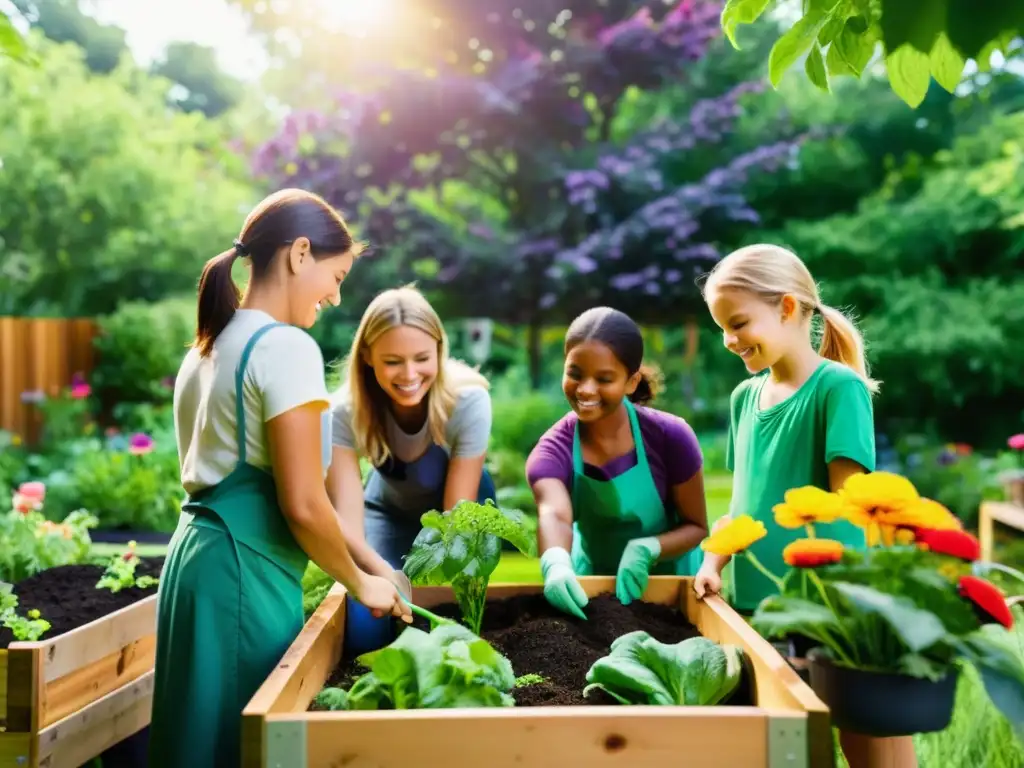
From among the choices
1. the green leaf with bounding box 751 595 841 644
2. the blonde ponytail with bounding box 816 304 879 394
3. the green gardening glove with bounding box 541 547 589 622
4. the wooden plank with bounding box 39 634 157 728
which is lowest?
the wooden plank with bounding box 39 634 157 728

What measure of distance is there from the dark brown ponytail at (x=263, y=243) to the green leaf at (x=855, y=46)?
38.8 inches

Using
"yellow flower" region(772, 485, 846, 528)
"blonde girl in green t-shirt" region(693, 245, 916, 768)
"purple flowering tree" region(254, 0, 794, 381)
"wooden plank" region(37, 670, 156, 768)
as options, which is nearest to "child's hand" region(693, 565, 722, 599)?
"blonde girl in green t-shirt" region(693, 245, 916, 768)

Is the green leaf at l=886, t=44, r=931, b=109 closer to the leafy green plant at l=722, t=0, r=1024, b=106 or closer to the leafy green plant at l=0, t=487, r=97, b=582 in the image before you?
the leafy green plant at l=722, t=0, r=1024, b=106

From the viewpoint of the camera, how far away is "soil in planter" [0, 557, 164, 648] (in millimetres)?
2691

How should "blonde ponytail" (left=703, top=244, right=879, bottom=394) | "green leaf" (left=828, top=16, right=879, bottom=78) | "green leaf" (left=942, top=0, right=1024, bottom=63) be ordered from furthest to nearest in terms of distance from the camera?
"blonde ponytail" (left=703, top=244, right=879, bottom=394) < "green leaf" (left=828, top=16, right=879, bottom=78) < "green leaf" (left=942, top=0, right=1024, bottom=63)

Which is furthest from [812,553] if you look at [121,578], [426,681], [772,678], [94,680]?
[121,578]

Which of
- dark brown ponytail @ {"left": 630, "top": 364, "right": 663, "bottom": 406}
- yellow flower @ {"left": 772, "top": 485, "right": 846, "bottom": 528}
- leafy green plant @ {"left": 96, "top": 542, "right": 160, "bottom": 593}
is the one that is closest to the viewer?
yellow flower @ {"left": 772, "top": 485, "right": 846, "bottom": 528}

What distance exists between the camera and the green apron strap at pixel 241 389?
173 centimetres

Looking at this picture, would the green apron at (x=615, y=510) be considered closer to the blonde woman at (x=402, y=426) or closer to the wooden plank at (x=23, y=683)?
the blonde woman at (x=402, y=426)

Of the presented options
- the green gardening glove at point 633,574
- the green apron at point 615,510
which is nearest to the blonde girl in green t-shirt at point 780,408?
the green gardening glove at point 633,574

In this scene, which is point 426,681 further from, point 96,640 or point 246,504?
point 96,640

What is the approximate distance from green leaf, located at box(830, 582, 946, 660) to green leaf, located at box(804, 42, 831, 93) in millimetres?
910

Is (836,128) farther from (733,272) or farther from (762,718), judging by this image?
(762,718)

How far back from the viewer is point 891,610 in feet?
4.06
